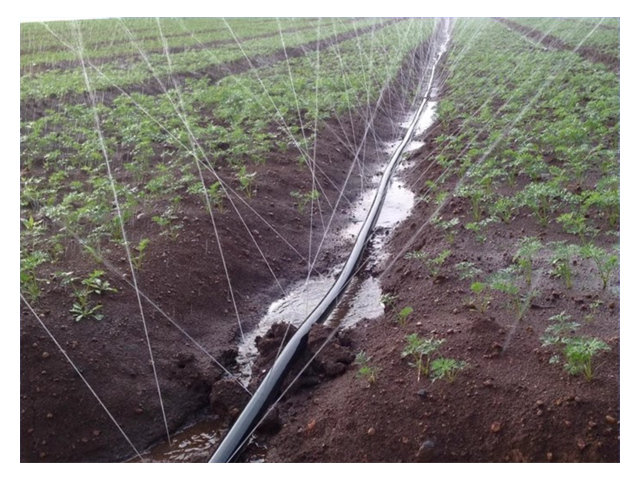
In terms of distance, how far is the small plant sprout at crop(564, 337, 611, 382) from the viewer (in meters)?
2.97

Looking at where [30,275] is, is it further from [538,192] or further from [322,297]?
[538,192]

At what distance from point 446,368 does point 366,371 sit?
531 mm

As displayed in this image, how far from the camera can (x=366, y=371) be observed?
138 inches

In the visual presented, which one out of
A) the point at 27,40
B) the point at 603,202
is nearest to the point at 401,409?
the point at 603,202

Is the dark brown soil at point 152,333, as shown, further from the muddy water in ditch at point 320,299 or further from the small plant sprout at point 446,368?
the small plant sprout at point 446,368

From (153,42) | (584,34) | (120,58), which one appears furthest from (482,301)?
(153,42)

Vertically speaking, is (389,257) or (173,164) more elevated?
(173,164)

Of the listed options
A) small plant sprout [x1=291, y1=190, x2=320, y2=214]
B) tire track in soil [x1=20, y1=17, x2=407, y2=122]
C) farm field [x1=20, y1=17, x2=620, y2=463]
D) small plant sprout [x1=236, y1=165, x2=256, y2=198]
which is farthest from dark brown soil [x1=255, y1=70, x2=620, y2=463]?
tire track in soil [x1=20, y1=17, x2=407, y2=122]

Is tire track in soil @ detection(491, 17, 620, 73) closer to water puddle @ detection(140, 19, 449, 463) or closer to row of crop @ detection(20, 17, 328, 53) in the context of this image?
water puddle @ detection(140, 19, 449, 463)

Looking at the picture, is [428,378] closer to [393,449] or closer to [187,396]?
[393,449]

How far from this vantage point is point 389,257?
5.85 metres

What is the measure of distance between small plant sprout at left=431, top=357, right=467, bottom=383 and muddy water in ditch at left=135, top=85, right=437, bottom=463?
1.18m

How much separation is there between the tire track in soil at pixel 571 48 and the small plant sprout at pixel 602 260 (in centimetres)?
801

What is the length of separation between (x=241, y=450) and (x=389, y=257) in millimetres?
2868
